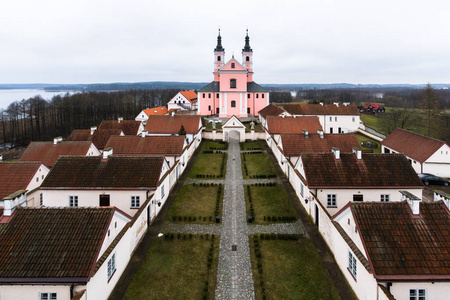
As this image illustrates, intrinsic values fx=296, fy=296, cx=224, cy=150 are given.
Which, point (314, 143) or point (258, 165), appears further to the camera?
point (258, 165)

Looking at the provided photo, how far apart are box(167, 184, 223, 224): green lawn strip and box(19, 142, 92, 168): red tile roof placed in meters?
10.8

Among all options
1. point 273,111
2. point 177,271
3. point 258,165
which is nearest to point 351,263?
point 177,271

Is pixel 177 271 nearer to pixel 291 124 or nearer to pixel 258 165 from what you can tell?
pixel 258 165

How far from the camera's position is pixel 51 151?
26281mm

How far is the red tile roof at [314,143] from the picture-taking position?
2479 centimetres

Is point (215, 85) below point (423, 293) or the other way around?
the other way around

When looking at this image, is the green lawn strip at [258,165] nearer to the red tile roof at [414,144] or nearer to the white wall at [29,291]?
the red tile roof at [414,144]

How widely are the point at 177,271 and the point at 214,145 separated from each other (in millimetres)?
24584

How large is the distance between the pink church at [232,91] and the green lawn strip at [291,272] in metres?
39.4

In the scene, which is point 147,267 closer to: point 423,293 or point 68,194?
point 68,194

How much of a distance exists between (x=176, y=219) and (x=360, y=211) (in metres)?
10.2

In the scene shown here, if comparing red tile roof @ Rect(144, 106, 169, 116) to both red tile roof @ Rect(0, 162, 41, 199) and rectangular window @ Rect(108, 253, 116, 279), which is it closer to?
red tile roof @ Rect(0, 162, 41, 199)

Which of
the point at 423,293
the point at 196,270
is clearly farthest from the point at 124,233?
the point at 423,293

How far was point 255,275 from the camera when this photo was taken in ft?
40.3
